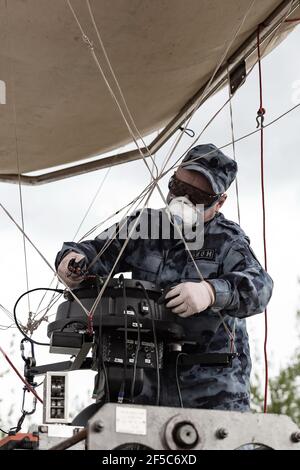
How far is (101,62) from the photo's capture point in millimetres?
4305

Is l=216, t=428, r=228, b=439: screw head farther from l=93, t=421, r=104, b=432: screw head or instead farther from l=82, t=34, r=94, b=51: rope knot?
l=82, t=34, r=94, b=51: rope knot

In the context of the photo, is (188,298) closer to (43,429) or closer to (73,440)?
(43,429)

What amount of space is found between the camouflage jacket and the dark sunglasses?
89 mm

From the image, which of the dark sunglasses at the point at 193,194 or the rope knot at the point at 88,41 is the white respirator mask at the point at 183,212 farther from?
the rope knot at the point at 88,41

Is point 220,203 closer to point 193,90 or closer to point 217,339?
point 217,339

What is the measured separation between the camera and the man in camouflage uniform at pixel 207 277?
285cm

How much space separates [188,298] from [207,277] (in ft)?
1.64

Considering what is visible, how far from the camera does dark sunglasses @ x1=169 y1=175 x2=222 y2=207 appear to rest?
3.27 metres

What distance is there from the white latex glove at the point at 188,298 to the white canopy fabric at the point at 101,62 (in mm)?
1673

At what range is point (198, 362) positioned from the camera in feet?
9.21

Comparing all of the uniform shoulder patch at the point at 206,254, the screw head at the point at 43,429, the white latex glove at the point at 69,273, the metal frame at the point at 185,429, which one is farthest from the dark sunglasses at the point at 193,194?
the metal frame at the point at 185,429

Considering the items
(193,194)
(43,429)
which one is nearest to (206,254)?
(193,194)

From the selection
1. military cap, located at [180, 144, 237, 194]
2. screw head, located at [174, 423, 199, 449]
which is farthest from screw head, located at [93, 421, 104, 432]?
military cap, located at [180, 144, 237, 194]

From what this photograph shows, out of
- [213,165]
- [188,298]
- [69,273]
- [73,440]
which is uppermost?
[213,165]
